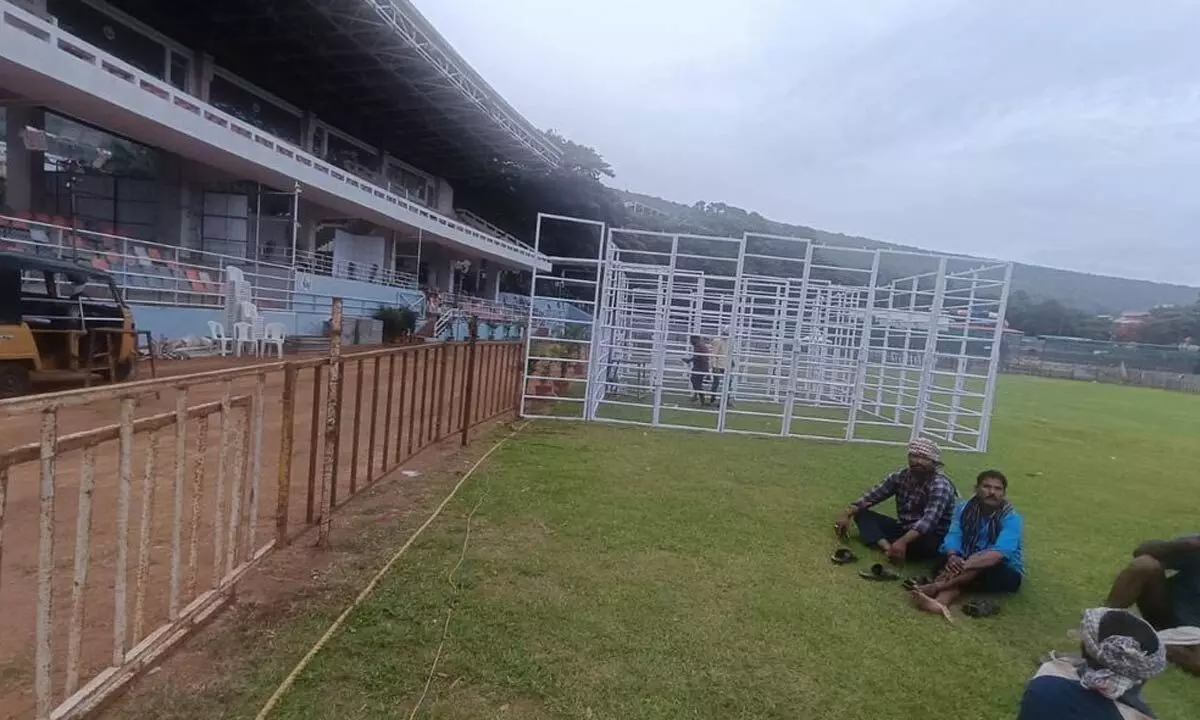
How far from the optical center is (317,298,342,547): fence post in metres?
3.90

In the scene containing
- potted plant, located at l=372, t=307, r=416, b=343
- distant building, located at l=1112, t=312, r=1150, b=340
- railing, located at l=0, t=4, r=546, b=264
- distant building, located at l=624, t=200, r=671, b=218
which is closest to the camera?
railing, located at l=0, t=4, r=546, b=264

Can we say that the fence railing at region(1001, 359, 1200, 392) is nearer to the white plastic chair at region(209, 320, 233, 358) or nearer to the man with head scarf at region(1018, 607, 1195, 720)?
the white plastic chair at region(209, 320, 233, 358)

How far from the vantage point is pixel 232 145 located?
1672cm

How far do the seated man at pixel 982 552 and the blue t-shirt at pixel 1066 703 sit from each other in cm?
173

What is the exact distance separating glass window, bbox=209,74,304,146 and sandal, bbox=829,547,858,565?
23699 millimetres

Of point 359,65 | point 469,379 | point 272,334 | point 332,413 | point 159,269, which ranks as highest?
point 359,65

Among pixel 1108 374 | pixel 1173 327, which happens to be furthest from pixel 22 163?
pixel 1173 327

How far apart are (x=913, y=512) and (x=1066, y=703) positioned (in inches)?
115

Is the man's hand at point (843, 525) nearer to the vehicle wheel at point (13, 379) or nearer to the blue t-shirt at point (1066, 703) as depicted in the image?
the blue t-shirt at point (1066, 703)

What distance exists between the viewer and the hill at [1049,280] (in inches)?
1864

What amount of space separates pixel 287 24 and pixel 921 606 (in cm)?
2396

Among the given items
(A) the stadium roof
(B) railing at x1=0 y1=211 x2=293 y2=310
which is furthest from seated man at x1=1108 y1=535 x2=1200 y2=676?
(A) the stadium roof

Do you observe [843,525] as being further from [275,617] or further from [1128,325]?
[1128,325]

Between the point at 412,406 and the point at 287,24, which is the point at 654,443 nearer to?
the point at 412,406
